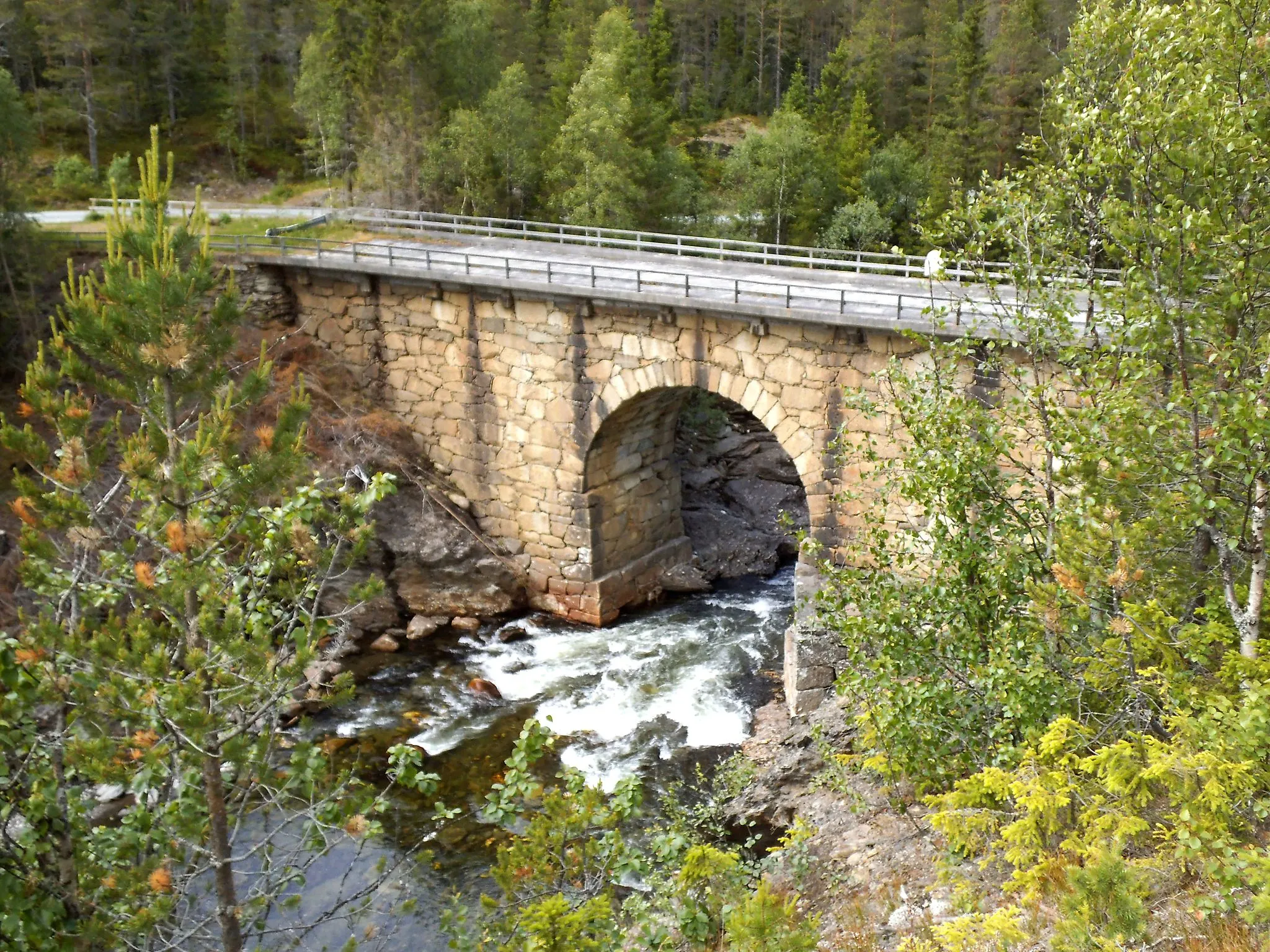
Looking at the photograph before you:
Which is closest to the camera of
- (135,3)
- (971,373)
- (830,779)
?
(830,779)

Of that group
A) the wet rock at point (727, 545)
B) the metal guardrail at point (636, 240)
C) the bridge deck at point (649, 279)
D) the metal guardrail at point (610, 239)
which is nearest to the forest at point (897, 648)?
the bridge deck at point (649, 279)

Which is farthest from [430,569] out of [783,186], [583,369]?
[783,186]

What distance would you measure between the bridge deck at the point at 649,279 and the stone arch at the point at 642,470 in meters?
1.46

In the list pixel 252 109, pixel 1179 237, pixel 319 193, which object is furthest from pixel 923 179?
pixel 1179 237

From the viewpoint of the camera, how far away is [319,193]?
43.2m

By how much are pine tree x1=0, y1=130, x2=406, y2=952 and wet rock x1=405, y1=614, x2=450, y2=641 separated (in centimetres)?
1405

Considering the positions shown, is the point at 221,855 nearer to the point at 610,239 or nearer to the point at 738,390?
the point at 738,390

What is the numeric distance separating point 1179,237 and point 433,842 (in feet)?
39.7

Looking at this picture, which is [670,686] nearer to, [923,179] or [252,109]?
[923,179]

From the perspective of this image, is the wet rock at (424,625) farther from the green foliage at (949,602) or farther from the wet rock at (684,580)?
the green foliage at (949,602)

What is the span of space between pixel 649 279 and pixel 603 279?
104 centimetres

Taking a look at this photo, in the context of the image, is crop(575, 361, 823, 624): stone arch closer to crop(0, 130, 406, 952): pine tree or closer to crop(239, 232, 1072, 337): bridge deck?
crop(239, 232, 1072, 337): bridge deck

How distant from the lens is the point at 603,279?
68.7 ft

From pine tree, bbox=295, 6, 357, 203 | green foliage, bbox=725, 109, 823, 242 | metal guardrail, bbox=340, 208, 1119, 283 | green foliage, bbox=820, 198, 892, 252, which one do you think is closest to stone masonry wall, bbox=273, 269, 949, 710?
metal guardrail, bbox=340, 208, 1119, 283
